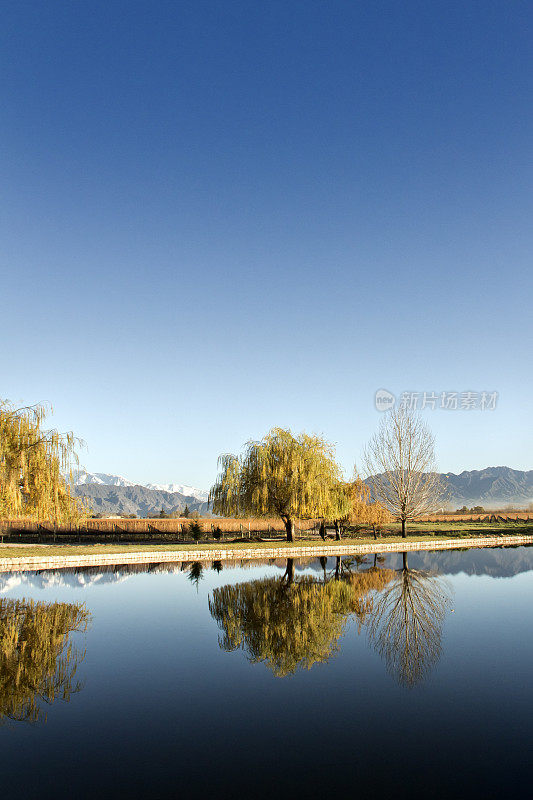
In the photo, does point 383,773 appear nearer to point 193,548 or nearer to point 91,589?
point 91,589

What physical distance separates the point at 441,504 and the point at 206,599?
2780 cm

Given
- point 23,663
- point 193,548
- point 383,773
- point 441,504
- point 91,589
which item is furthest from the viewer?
point 441,504

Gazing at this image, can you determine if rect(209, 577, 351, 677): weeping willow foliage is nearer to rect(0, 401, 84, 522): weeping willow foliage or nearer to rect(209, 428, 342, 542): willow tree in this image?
rect(0, 401, 84, 522): weeping willow foliage

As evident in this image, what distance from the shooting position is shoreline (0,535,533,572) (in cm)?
2020

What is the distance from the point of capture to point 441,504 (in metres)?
38.2

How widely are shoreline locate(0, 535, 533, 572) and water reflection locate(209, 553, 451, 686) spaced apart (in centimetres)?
695

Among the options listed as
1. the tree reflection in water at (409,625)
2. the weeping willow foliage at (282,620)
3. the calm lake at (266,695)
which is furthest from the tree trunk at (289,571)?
the tree reflection in water at (409,625)

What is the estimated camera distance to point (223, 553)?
2469 centimetres

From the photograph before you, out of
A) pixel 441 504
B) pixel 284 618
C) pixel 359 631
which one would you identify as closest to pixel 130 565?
pixel 284 618

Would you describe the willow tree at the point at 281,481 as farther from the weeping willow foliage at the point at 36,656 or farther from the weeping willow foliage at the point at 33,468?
the weeping willow foliage at the point at 36,656

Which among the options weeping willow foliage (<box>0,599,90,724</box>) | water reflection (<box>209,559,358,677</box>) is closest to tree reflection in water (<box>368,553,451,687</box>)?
water reflection (<box>209,559,358,677</box>)

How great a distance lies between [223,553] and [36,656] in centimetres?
1633

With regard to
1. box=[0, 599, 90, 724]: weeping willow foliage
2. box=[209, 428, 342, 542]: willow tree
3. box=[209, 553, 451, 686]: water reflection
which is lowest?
box=[209, 553, 451, 686]: water reflection

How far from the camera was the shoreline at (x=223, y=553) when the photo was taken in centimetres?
2020
